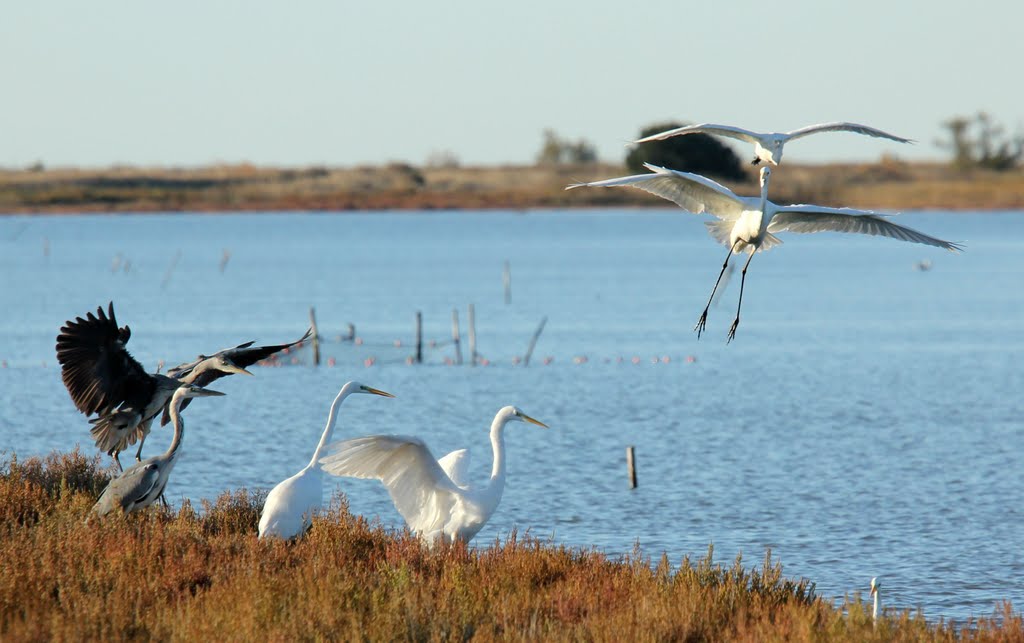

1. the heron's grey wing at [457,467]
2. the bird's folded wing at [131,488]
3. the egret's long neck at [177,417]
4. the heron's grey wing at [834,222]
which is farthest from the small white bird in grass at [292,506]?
the heron's grey wing at [834,222]

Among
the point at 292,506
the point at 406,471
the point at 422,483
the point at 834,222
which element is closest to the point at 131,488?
the point at 292,506

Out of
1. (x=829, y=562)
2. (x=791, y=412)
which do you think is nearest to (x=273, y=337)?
(x=791, y=412)

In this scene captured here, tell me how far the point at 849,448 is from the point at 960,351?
14431 mm

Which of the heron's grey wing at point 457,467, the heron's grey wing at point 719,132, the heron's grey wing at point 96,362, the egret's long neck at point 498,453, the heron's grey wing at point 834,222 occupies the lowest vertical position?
the heron's grey wing at point 457,467

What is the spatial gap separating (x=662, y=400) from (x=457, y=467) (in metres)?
16.6

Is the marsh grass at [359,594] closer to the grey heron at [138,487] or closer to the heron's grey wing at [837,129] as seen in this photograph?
the grey heron at [138,487]

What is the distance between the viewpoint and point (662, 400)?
2742 cm

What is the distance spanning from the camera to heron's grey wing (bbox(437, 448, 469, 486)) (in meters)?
11.1

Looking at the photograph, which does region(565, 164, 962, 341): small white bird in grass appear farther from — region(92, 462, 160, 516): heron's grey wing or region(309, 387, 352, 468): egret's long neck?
region(92, 462, 160, 516): heron's grey wing

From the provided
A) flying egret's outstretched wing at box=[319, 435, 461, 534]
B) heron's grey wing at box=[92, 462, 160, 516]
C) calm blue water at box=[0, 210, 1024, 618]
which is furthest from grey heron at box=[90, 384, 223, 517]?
calm blue water at box=[0, 210, 1024, 618]

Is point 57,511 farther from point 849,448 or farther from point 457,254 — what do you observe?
point 457,254

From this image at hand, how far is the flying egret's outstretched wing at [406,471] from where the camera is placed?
10266 millimetres

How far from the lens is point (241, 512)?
458 inches

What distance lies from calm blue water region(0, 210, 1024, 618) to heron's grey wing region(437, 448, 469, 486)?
1.75 meters
